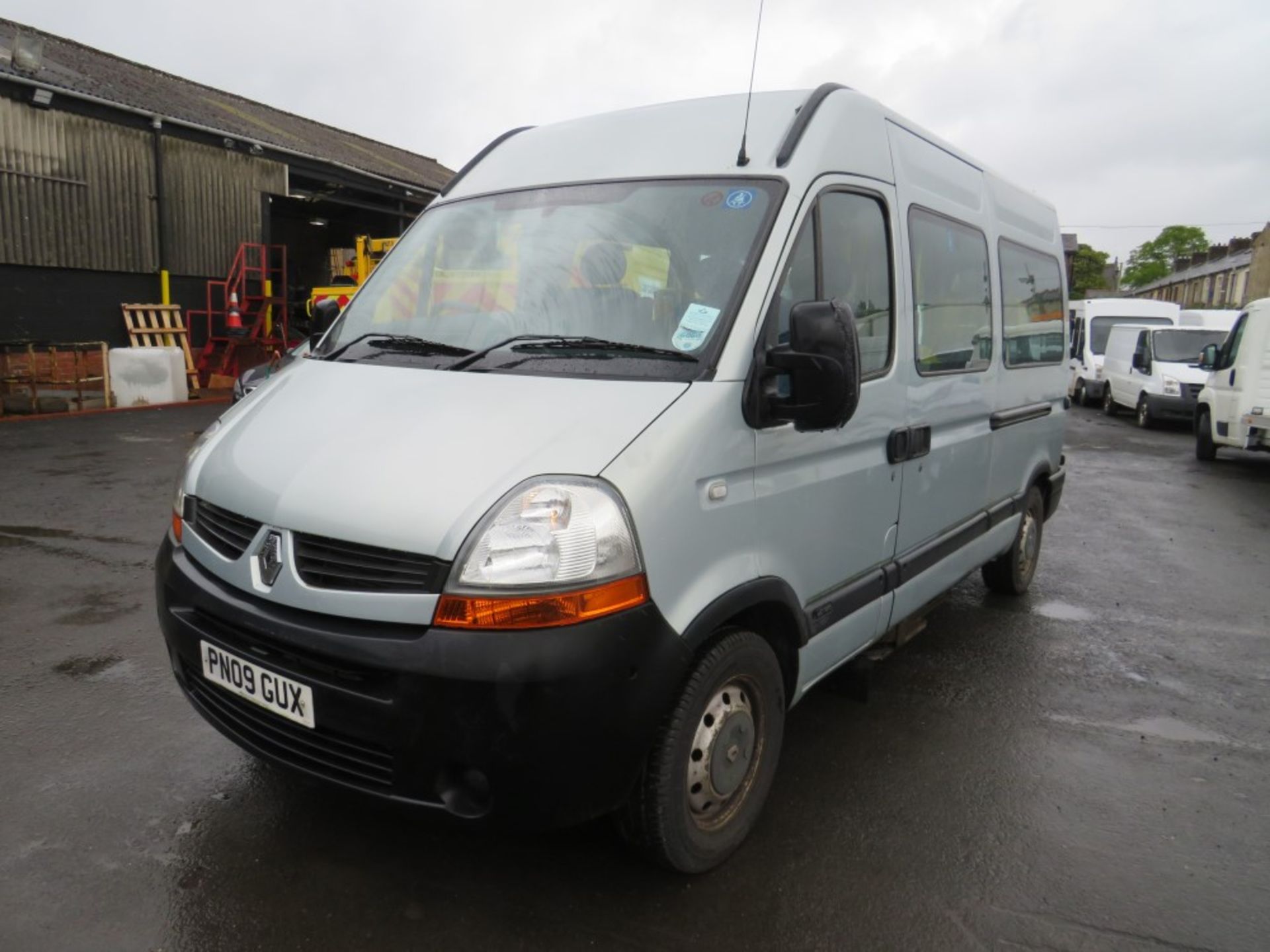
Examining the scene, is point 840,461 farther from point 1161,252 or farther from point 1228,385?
point 1161,252

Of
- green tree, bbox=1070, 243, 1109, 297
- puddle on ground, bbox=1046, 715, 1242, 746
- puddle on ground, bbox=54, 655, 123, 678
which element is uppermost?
green tree, bbox=1070, 243, 1109, 297

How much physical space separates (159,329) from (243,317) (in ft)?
6.22

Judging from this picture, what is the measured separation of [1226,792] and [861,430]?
194 centimetres

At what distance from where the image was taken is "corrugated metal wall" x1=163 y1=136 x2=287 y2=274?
15.9 metres

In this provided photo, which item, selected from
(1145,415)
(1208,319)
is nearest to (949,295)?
(1145,415)

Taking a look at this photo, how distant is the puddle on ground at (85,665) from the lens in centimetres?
397

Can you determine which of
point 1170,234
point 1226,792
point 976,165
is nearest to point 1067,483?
point 976,165

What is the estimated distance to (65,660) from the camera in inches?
161

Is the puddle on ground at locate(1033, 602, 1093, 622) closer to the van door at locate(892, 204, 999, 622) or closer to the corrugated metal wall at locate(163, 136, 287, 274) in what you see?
the van door at locate(892, 204, 999, 622)

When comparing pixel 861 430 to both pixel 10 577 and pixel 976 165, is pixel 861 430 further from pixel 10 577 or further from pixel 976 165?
pixel 10 577

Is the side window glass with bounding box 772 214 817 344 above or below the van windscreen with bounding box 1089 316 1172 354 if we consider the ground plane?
below

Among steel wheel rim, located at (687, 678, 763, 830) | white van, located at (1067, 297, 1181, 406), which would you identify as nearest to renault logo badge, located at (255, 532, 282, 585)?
steel wheel rim, located at (687, 678, 763, 830)

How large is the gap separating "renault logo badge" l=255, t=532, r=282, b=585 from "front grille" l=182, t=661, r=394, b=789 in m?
0.37

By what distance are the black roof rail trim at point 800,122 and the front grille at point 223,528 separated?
194 centimetres
